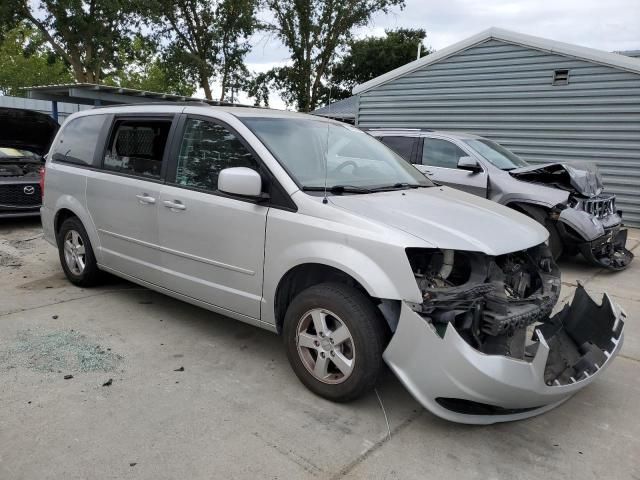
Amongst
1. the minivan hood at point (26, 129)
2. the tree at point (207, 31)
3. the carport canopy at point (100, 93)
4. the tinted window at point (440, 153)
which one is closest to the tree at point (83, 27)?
the tree at point (207, 31)

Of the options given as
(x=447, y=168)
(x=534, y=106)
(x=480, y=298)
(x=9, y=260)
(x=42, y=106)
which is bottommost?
(x=9, y=260)

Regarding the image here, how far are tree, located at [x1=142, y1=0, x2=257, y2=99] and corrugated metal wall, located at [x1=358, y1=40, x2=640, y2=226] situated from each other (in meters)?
12.7

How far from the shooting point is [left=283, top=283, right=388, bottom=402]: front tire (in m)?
2.72

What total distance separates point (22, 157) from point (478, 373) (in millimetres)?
8495

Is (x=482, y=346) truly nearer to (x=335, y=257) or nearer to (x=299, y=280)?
(x=335, y=257)

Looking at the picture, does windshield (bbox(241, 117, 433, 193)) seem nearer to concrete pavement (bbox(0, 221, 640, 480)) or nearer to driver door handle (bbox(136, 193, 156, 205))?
driver door handle (bbox(136, 193, 156, 205))

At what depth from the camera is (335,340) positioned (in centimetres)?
285

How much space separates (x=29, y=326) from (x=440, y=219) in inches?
128

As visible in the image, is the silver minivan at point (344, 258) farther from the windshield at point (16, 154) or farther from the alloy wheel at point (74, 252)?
the windshield at point (16, 154)

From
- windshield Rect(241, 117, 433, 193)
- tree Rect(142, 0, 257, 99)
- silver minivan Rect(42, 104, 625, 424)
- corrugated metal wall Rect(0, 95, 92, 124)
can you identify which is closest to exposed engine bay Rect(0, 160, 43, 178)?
silver minivan Rect(42, 104, 625, 424)

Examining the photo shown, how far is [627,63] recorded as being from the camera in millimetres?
9352

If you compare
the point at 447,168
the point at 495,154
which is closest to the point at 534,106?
the point at 495,154

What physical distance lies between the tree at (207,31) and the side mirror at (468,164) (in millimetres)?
18426

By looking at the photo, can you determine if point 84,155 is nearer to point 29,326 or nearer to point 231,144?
point 29,326
